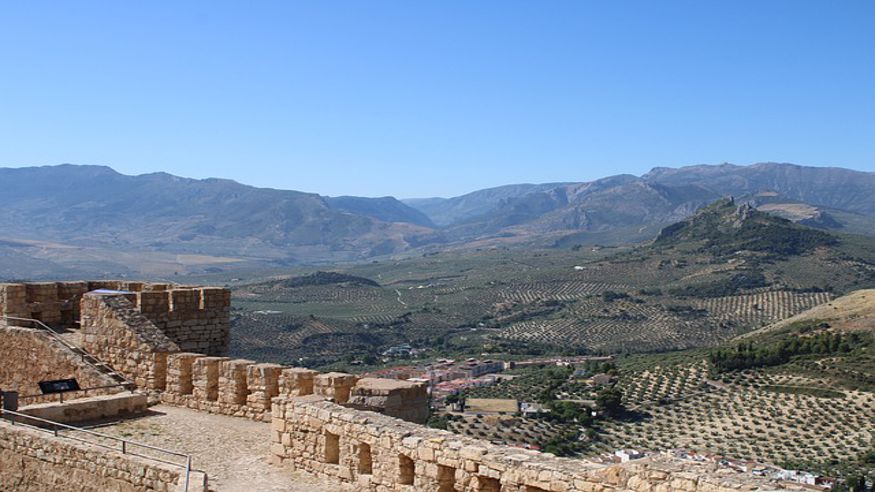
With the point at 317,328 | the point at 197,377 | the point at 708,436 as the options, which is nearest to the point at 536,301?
the point at 317,328

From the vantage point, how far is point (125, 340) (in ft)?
47.7

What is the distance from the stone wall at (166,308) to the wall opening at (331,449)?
6.65 metres

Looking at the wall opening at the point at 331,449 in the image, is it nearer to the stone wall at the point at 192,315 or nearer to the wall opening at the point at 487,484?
the wall opening at the point at 487,484

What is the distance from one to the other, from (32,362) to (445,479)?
1001 cm

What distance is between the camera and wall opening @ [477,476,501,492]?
7.93 m

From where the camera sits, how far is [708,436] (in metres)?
48.2

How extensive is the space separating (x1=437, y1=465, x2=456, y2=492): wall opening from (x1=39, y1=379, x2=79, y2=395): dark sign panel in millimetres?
7350

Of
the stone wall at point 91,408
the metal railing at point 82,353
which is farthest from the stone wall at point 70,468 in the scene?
the metal railing at point 82,353

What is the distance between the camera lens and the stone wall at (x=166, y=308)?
15438mm

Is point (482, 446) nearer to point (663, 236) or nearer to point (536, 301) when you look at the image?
point (536, 301)

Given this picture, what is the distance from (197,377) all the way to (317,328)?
327 feet

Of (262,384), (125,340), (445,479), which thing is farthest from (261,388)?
(445,479)

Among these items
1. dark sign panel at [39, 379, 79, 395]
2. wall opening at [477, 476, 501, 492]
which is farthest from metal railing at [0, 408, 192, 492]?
wall opening at [477, 476, 501, 492]

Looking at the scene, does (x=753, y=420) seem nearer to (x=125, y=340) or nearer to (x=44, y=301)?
(x=44, y=301)
